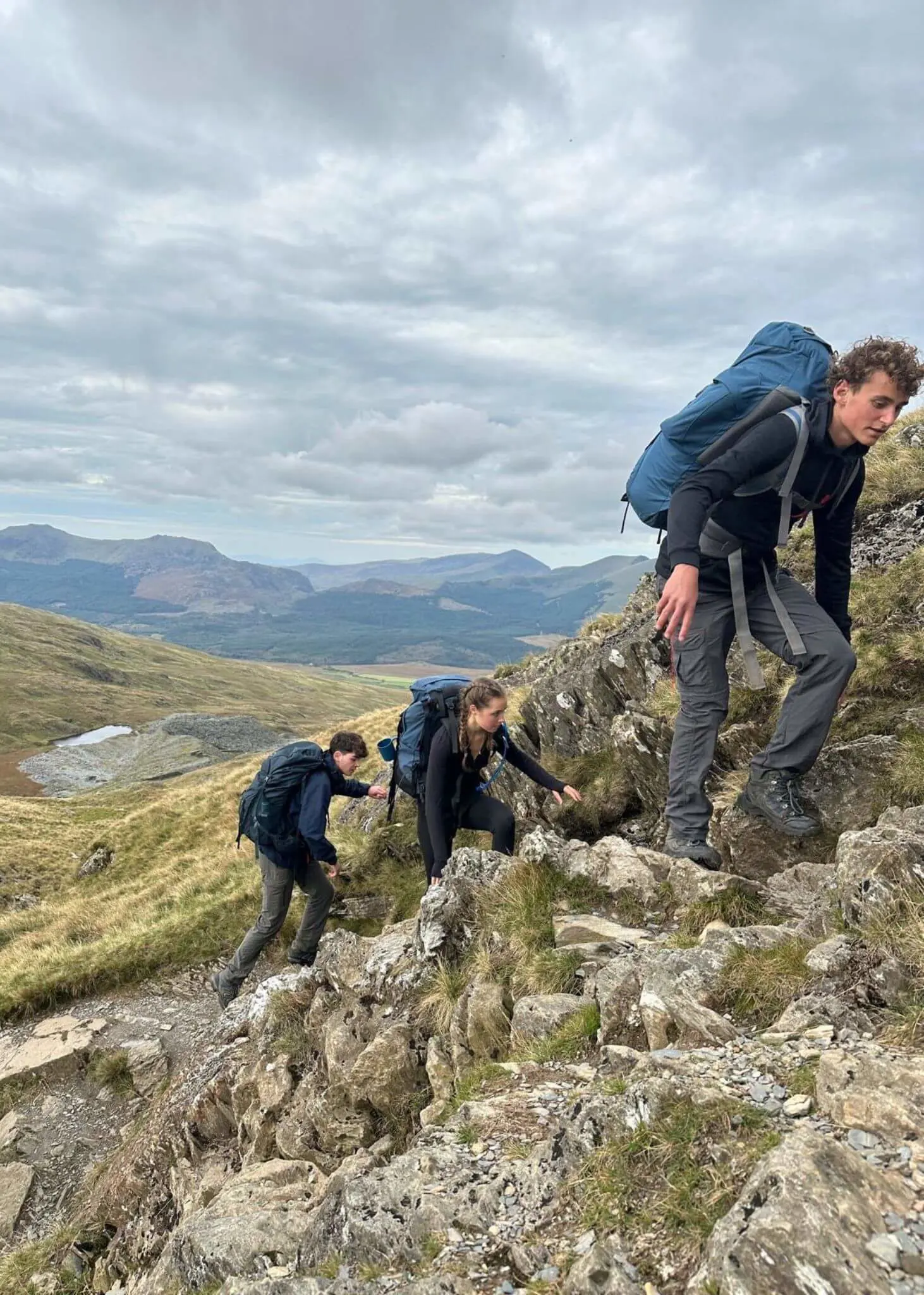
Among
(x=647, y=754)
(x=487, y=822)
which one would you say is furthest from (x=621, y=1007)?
(x=647, y=754)

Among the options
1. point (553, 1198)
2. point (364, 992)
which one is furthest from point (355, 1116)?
point (553, 1198)

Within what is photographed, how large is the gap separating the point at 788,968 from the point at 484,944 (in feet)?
12.8

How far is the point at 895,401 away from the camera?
20.6ft

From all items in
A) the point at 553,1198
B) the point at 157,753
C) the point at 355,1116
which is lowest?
the point at 157,753

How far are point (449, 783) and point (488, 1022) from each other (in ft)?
11.2

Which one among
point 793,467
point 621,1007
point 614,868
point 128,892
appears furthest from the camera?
point 128,892

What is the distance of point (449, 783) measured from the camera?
10125 mm

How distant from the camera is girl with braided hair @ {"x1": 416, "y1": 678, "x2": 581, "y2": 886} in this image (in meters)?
9.73

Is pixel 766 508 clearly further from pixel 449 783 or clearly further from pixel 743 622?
pixel 449 783

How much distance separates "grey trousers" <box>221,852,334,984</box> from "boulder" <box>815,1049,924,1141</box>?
32.7 feet

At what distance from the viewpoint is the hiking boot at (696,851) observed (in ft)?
26.7

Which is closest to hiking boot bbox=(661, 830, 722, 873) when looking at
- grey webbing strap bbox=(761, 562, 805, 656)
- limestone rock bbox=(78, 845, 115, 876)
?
grey webbing strap bbox=(761, 562, 805, 656)

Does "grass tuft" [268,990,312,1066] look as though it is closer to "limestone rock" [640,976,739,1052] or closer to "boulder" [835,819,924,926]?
"limestone rock" [640,976,739,1052]

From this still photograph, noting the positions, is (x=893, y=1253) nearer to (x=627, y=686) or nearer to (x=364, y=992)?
(x=364, y=992)
